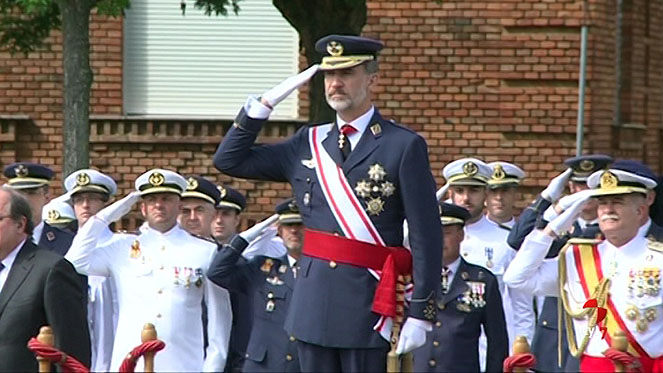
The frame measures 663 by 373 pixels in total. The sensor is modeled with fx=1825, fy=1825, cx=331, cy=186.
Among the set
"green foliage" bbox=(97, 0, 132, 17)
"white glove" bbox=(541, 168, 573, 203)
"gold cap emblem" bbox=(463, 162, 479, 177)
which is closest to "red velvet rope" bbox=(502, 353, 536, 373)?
"white glove" bbox=(541, 168, 573, 203)

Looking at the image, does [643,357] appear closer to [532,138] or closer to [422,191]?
[422,191]

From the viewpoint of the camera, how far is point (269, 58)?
679 inches

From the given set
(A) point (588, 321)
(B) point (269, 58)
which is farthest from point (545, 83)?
(A) point (588, 321)

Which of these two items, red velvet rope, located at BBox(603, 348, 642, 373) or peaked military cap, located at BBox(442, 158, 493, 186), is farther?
peaked military cap, located at BBox(442, 158, 493, 186)

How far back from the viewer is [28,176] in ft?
37.7

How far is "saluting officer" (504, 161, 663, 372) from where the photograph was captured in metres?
8.45

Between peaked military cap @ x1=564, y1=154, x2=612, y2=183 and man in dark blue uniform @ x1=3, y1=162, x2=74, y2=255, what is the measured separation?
305 cm

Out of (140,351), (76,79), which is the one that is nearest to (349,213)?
(140,351)

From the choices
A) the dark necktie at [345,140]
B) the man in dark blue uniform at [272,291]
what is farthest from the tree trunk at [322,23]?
the dark necktie at [345,140]

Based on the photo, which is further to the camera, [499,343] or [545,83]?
[545,83]

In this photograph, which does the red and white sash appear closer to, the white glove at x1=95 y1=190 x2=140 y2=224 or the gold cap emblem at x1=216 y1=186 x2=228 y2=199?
the white glove at x1=95 y1=190 x2=140 y2=224

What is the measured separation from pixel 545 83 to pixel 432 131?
3.76ft

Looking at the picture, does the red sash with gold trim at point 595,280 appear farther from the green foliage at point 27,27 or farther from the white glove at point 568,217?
the green foliage at point 27,27

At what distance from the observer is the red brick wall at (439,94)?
55.7 feet
